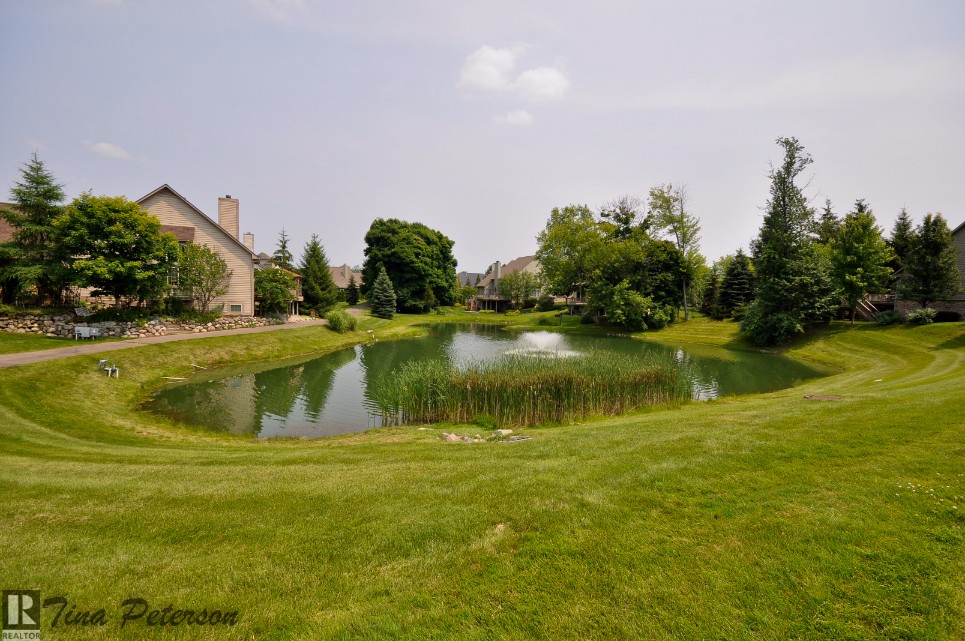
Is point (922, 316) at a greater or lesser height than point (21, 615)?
greater

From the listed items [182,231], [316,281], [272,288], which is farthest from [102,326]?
[316,281]

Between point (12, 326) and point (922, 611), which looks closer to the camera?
point (922, 611)

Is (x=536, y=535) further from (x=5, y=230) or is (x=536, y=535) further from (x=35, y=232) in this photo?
(x=5, y=230)

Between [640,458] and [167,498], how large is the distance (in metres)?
7.61

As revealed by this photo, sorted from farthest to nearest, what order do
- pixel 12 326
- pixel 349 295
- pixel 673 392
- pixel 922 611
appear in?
pixel 349 295, pixel 12 326, pixel 673 392, pixel 922 611

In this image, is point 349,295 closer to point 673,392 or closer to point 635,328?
point 635,328

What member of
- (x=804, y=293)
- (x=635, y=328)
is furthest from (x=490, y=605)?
(x=635, y=328)

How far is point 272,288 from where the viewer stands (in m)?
39.6

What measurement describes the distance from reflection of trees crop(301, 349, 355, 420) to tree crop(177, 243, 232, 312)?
39.0 feet

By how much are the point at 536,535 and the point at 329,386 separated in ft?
62.5

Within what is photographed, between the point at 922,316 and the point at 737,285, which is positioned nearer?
the point at 922,316

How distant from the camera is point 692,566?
4.18m

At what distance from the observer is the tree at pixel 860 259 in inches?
1351

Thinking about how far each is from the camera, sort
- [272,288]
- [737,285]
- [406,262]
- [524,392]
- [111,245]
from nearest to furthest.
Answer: [524,392]
[111,245]
[272,288]
[737,285]
[406,262]
